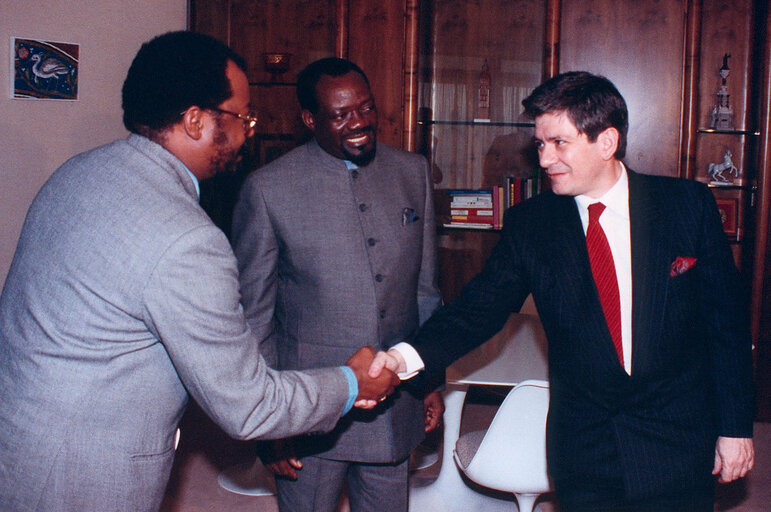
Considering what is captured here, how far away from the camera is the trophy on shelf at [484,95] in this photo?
467 cm

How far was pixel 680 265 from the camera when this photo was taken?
5.37 feet

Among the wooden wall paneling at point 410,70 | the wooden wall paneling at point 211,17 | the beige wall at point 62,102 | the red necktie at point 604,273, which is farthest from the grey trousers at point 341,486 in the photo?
the wooden wall paneling at point 211,17

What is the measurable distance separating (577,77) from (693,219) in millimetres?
443

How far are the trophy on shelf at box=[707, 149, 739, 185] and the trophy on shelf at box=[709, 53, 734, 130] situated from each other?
18 centimetres

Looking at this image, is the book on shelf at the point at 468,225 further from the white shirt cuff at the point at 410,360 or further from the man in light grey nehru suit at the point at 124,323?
the man in light grey nehru suit at the point at 124,323

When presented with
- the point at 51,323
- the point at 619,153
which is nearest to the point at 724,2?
the point at 619,153

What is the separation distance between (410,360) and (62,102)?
103 inches

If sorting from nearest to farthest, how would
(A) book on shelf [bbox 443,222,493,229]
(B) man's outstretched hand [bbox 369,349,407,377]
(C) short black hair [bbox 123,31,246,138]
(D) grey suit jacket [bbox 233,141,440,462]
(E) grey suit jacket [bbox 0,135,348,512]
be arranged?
(E) grey suit jacket [bbox 0,135,348,512] → (C) short black hair [bbox 123,31,246,138] → (B) man's outstretched hand [bbox 369,349,407,377] → (D) grey suit jacket [bbox 233,141,440,462] → (A) book on shelf [bbox 443,222,493,229]

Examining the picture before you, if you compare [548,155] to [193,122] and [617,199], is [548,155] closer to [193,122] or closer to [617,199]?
[617,199]

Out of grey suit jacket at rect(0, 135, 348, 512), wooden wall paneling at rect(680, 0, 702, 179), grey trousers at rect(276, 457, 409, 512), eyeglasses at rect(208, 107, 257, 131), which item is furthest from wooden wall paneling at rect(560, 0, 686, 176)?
grey suit jacket at rect(0, 135, 348, 512)

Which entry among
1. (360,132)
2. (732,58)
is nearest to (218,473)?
(360,132)

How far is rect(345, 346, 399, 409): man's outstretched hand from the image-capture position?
1794 millimetres

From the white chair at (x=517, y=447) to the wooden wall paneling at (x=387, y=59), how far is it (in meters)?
2.36

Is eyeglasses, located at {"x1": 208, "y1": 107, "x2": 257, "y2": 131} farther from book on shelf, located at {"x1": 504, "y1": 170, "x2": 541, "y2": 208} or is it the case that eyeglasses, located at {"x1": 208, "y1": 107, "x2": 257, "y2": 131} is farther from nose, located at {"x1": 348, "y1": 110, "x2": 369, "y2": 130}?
book on shelf, located at {"x1": 504, "y1": 170, "x2": 541, "y2": 208}
